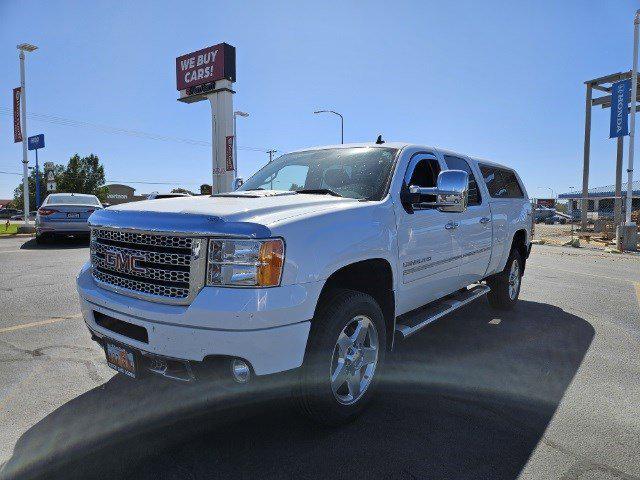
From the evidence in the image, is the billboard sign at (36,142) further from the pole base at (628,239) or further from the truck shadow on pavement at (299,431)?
the pole base at (628,239)

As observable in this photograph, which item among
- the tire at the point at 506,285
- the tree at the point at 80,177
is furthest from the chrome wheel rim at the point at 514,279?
the tree at the point at 80,177

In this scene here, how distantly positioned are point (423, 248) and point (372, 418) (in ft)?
4.48

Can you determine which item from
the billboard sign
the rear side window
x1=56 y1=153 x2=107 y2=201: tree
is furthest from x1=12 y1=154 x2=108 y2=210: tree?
the rear side window

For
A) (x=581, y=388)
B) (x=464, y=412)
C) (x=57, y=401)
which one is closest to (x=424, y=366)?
(x=464, y=412)

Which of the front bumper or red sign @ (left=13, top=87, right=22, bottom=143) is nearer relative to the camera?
the front bumper

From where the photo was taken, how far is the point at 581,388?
142 inches

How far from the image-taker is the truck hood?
242 centimetres

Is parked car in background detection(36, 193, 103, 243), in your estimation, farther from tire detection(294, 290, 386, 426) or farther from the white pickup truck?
tire detection(294, 290, 386, 426)

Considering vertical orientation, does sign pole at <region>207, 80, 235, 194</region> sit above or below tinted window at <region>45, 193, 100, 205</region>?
above

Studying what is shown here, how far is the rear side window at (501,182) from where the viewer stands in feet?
18.0

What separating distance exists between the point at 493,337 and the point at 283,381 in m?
3.14

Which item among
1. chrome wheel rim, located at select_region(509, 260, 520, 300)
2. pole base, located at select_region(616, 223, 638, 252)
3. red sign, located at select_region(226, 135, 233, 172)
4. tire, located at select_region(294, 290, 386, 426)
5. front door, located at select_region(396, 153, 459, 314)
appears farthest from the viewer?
red sign, located at select_region(226, 135, 233, 172)

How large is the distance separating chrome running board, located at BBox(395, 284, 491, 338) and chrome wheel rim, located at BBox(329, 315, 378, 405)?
1.46 ft

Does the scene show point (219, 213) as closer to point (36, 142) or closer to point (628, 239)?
point (628, 239)
